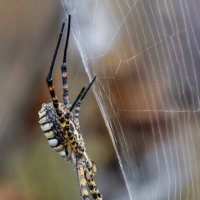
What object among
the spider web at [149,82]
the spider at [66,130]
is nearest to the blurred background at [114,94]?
the spider web at [149,82]

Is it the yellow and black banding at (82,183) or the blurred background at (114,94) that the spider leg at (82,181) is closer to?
the yellow and black banding at (82,183)

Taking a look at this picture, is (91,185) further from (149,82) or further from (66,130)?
(149,82)

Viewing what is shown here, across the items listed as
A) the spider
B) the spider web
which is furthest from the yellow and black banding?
the spider web

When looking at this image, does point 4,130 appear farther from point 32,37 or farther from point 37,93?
point 32,37

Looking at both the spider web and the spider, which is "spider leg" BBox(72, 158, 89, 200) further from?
the spider web

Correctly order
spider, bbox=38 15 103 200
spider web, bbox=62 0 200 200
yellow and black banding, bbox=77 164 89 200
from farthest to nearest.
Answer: yellow and black banding, bbox=77 164 89 200, spider, bbox=38 15 103 200, spider web, bbox=62 0 200 200

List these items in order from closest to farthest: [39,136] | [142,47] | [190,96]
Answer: [190,96]
[142,47]
[39,136]

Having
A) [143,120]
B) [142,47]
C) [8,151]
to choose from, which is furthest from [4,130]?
[142,47]

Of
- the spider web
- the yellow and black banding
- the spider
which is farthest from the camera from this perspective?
the yellow and black banding
